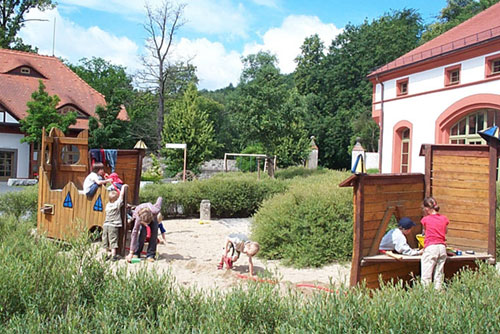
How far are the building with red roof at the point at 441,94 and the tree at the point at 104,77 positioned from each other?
69.8ft

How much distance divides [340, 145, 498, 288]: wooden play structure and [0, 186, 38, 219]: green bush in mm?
8649

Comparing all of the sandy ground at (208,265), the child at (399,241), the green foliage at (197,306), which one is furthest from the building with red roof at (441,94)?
the green foliage at (197,306)

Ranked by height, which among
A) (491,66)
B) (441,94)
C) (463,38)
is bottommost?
(441,94)

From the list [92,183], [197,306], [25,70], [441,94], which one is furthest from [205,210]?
[25,70]

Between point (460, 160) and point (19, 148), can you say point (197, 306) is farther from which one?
point (19, 148)

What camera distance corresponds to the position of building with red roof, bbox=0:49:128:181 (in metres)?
27.5

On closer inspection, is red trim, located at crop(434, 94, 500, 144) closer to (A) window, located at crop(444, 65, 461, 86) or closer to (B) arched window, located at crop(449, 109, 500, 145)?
(B) arched window, located at crop(449, 109, 500, 145)

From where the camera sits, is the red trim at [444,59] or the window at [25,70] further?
the window at [25,70]

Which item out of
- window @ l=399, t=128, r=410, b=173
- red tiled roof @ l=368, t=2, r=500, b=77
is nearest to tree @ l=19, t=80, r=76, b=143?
red tiled roof @ l=368, t=2, r=500, b=77

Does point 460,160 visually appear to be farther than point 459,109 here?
No

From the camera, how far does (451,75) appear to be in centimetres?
1986

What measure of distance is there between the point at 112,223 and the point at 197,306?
183 inches

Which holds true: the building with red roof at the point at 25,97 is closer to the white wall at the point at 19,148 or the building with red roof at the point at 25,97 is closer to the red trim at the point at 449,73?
the white wall at the point at 19,148

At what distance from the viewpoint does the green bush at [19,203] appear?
11.2 metres
